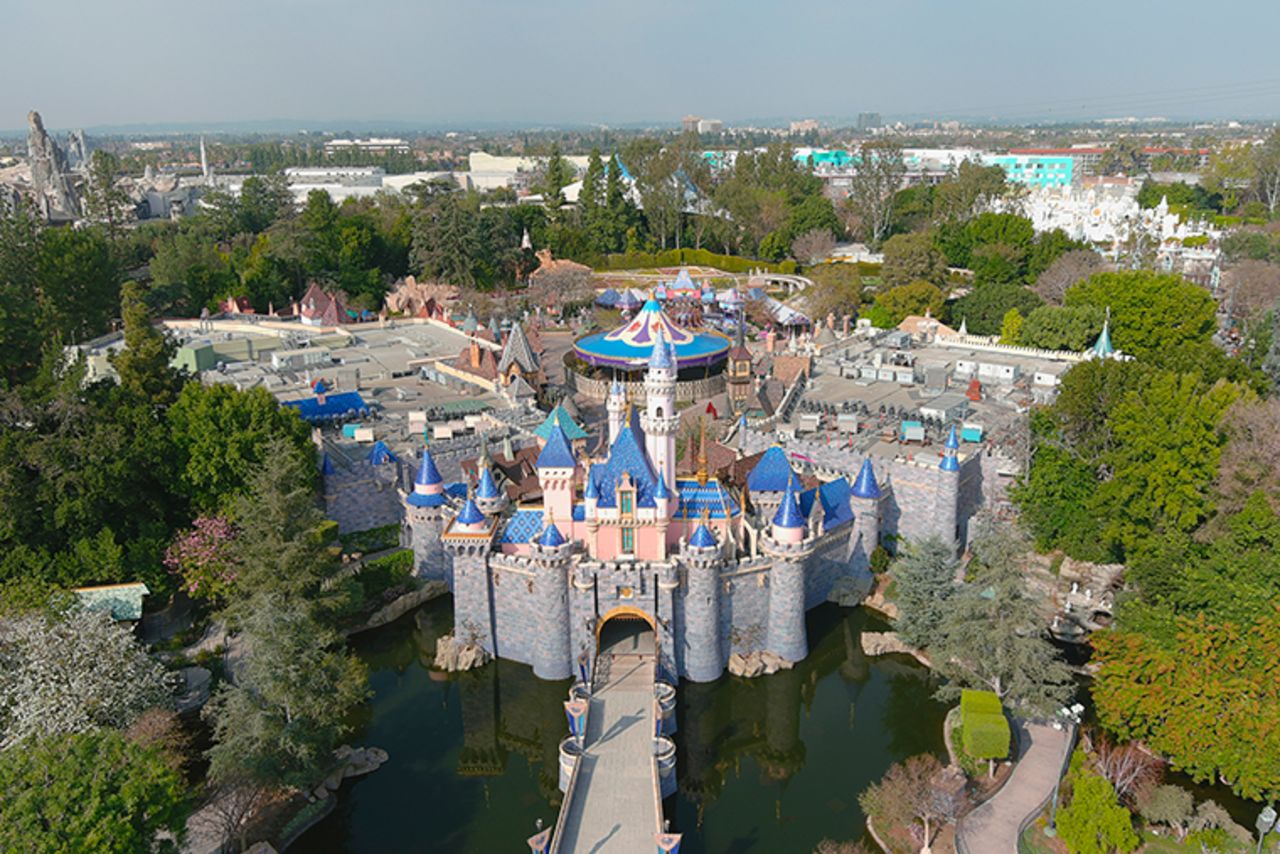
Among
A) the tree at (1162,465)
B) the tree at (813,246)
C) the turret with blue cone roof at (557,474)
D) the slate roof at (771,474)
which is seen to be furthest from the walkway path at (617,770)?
the tree at (813,246)

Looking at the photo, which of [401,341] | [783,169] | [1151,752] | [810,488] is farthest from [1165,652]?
[783,169]

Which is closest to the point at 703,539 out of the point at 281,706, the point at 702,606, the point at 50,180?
the point at 702,606

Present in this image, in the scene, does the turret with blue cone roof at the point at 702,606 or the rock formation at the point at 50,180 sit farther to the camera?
the rock formation at the point at 50,180

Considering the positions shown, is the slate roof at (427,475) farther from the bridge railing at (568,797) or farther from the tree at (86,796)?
the tree at (86,796)

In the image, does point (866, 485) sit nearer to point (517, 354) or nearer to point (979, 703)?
point (979, 703)

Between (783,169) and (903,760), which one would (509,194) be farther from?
(903,760)
